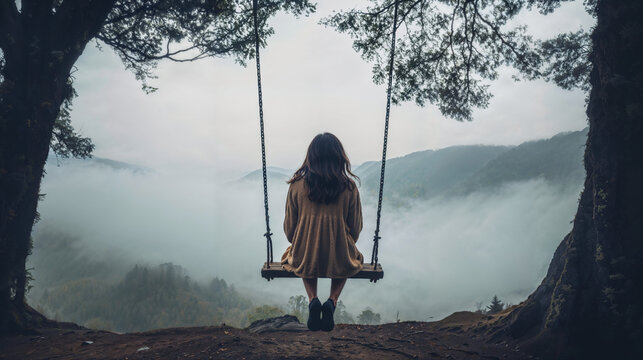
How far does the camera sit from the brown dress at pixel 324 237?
387 centimetres

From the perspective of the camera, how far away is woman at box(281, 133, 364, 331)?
3.83 m

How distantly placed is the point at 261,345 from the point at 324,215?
5.89ft

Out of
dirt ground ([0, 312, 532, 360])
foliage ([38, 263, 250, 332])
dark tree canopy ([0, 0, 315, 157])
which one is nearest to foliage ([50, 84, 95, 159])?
dark tree canopy ([0, 0, 315, 157])

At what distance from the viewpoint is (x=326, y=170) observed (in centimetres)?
379

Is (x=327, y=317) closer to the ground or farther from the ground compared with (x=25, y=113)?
closer to the ground

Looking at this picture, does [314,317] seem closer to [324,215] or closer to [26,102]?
[324,215]

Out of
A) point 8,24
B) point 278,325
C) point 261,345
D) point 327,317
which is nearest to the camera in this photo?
point 327,317

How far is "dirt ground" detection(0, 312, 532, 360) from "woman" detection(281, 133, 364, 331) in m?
1.04

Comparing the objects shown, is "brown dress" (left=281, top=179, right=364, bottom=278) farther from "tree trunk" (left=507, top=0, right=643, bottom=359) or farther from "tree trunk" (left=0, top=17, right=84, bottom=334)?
"tree trunk" (left=0, top=17, right=84, bottom=334)

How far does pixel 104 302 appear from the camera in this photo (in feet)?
275

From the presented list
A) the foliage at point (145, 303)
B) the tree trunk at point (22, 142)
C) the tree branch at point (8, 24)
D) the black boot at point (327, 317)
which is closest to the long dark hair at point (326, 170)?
the black boot at point (327, 317)

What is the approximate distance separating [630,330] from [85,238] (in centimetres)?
21256

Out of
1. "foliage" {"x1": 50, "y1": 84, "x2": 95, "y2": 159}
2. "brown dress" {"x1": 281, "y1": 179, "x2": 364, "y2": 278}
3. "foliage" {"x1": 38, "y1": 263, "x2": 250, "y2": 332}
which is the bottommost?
"foliage" {"x1": 38, "y1": 263, "x2": 250, "y2": 332}

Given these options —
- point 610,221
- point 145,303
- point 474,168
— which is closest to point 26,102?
point 610,221
